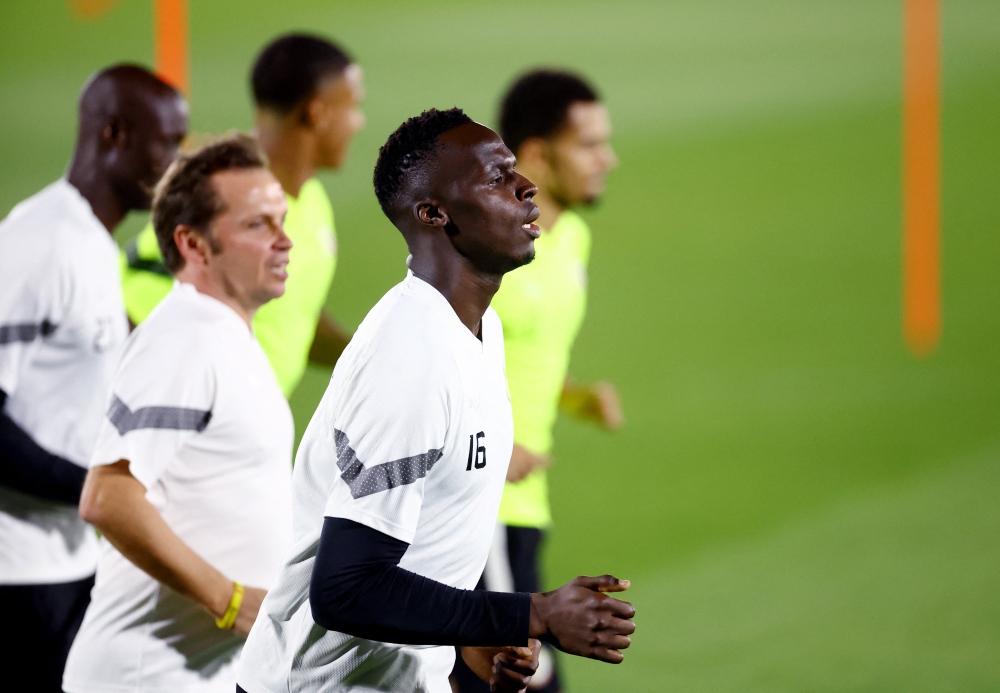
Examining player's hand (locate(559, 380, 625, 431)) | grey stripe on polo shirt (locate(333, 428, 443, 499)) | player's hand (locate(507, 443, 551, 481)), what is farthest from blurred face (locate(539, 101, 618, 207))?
grey stripe on polo shirt (locate(333, 428, 443, 499))

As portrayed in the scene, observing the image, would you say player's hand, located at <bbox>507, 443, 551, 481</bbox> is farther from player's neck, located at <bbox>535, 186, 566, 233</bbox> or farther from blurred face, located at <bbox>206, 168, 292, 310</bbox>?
blurred face, located at <bbox>206, 168, 292, 310</bbox>

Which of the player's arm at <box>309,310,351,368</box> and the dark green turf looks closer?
the player's arm at <box>309,310,351,368</box>

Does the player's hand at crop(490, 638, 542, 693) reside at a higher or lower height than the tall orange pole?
lower

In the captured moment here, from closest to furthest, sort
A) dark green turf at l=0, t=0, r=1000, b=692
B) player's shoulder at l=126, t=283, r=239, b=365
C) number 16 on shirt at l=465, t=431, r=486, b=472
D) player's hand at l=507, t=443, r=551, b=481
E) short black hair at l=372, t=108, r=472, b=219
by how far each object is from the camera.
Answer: number 16 on shirt at l=465, t=431, r=486, b=472 → short black hair at l=372, t=108, r=472, b=219 → player's shoulder at l=126, t=283, r=239, b=365 → player's hand at l=507, t=443, r=551, b=481 → dark green turf at l=0, t=0, r=1000, b=692

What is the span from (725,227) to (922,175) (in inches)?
58.7

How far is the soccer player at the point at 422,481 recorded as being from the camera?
4.97 ft

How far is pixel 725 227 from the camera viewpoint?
27.1ft

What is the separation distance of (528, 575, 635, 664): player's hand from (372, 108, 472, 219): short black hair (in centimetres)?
61

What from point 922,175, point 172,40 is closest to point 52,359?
point 172,40

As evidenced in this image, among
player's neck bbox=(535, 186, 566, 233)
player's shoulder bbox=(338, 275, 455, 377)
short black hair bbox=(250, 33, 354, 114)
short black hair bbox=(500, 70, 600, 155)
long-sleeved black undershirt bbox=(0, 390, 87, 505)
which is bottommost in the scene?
long-sleeved black undershirt bbox=(0, 390, 87, 505)

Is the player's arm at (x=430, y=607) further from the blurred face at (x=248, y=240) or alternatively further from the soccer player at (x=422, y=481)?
the blurred face at (x=248, y=240)

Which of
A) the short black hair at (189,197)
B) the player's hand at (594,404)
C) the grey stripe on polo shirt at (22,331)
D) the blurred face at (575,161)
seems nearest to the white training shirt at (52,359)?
the grey stripe on polo shirt at (22,331)

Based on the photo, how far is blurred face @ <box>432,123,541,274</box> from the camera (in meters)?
1.74

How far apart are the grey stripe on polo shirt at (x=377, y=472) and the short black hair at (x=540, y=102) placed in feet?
8.13
